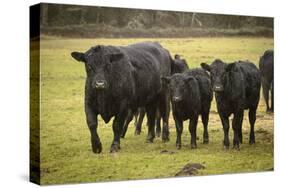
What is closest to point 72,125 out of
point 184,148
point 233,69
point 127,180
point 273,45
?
point 127,180

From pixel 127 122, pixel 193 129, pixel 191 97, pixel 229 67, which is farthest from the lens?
pixel 229 67

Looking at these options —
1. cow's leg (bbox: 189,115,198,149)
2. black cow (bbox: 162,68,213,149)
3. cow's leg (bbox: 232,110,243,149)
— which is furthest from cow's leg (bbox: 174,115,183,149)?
cow's leg (bbox: 232,110,243,149)

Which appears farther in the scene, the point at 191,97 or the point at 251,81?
the point at 251,81

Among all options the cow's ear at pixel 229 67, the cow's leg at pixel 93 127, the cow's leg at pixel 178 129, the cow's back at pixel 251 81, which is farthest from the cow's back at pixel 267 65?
the cow's leg at pixel 93 127

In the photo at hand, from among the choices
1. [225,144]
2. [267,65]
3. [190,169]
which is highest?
[267,65]

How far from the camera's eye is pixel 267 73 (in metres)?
11.0

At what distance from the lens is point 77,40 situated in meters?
9.47

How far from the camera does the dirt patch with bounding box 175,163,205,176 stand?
10.1m

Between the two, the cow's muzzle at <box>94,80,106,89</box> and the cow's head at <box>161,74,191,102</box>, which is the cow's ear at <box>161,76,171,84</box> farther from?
the cow's muzzle at <box>94,80,106,89</box>

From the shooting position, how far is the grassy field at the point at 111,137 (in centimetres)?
923

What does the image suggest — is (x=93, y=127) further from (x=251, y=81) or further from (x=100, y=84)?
(x=251, y=81)

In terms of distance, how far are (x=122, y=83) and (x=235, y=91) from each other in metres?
1.79

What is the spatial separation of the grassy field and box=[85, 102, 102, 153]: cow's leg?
0.06m

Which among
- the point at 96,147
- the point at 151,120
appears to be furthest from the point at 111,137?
the point at 151,120
